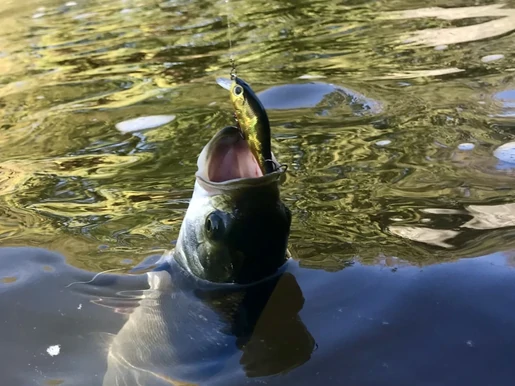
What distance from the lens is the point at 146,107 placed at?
5.37 metres

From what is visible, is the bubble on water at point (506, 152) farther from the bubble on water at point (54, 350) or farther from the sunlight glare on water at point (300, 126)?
the bubble on water at point (54, 350)

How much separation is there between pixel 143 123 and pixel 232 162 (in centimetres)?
261

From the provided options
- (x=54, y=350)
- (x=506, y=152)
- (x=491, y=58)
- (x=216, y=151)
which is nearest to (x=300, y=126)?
(x=506, y=152)

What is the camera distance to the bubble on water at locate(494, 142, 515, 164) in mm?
3653

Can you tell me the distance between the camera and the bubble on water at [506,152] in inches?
144

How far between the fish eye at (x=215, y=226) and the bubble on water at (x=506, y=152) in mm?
1923

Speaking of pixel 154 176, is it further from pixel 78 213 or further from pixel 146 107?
pixel 146 107

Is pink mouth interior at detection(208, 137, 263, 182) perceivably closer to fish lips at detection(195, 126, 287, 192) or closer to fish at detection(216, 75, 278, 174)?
fish lips at detection(195, 126, 287, 192)

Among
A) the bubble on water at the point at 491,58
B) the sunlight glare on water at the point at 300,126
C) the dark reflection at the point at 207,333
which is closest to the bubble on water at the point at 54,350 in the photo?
the dark reflection at the point at 207,333

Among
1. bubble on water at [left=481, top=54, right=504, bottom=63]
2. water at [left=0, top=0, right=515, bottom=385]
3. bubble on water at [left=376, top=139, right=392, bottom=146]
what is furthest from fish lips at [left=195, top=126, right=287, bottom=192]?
bubble on water at [left=481, top=54, right=504, bottom=63]

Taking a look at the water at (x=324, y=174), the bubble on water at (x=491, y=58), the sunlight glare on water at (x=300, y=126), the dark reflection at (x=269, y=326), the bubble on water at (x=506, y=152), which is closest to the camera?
the dark reflection at (x=269, y=326)

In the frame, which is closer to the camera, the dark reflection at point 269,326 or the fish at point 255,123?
the dark reflection at point 269,326

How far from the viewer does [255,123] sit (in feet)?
7.76

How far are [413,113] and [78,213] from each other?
2278mm
